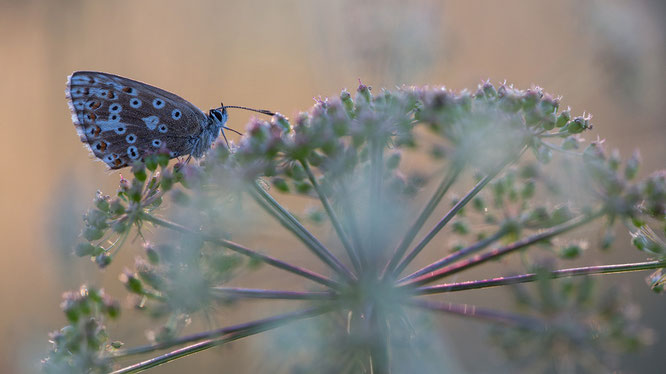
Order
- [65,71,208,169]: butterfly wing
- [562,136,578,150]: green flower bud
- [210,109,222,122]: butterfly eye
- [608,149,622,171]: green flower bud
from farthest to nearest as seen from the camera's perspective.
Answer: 1. [210,109,222,122]: butterfly eye
2. [65,71,208,169]: butterfly wing
3. [562,136,578,150]: green flower bud
4. [608,149,622,171]: green flower bud

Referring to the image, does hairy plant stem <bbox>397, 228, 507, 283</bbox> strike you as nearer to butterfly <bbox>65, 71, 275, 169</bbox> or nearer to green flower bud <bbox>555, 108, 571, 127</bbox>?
green flower bud <bbox>555, 108, 571, 127</bbox>

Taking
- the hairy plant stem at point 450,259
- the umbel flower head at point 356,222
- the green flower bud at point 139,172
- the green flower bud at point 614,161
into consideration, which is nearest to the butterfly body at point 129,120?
the green flower bud at point 139,172

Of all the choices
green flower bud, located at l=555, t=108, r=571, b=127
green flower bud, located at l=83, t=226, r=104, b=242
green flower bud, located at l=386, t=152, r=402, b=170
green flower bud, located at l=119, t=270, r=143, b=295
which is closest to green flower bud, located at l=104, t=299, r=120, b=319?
green flower bud, located at l=119, t=270, r=143, b=295

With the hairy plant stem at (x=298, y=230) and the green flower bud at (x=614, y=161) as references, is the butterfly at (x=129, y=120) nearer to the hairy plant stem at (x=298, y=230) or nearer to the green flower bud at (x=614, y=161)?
the hairy plant stem at (x=298, y=230)

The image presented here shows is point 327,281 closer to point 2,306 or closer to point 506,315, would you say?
point 506,315

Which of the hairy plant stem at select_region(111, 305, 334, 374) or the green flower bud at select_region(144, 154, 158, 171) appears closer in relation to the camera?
the hairy plant stem at select_region(111, 305, 334, 374)

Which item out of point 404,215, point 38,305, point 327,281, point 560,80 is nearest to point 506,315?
point 404,215
